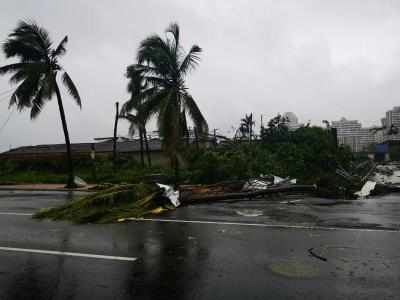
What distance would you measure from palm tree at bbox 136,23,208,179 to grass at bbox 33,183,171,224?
5.19 metres

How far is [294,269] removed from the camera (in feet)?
14.9

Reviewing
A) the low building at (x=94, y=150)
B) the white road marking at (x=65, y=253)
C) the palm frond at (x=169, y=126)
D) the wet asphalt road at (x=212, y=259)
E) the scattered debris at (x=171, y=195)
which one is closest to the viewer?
the wet asphalt road at (x=212, y=259)

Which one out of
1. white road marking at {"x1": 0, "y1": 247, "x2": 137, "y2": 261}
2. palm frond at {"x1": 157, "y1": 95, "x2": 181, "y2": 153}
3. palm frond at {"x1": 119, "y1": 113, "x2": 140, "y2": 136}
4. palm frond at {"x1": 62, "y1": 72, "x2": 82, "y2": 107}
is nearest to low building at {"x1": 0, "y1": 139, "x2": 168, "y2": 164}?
palm frond at {"x1": 119, "y1": 113, "x2": 140, "y2": 136}

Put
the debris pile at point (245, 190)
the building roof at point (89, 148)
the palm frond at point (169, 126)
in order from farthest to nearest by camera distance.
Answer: the building roof at point (89, 148) → the palm frond at point (169, 126) → the debris pile at point (245, 190)

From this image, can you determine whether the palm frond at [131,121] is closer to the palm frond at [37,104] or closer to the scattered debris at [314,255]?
the palm frond at [37,104]

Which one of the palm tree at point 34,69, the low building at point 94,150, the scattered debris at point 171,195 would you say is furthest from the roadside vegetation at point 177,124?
the low building at point 94,150

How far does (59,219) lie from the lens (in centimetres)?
895

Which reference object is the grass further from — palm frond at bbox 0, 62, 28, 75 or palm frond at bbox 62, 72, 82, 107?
palm frond at bbox 0, 62, 28, 75

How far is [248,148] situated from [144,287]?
1623cm

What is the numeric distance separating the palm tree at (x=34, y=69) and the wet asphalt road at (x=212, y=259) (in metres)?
13.1

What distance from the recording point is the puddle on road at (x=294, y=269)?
14.1 ft

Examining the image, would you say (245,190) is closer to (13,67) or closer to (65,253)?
(65,253)

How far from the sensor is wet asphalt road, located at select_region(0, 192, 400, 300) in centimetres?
392

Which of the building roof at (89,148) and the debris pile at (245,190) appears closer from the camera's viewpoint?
the debris pile at (245,190)
